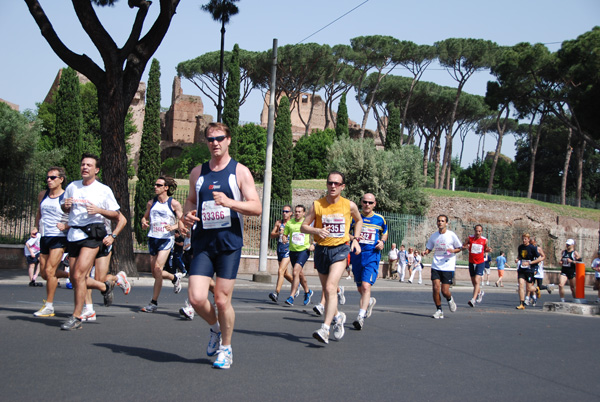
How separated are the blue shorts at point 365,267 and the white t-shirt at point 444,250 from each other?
218 cm

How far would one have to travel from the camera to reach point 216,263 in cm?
504

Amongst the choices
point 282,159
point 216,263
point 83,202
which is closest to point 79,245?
point 83,202

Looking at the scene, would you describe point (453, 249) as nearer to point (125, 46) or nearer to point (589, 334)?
point (589, 334)

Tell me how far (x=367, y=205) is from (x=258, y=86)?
5404 centimetres

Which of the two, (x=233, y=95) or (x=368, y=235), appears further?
(x=233, y=95)

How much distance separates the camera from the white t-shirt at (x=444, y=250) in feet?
35.6

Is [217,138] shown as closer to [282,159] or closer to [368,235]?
[368,235]

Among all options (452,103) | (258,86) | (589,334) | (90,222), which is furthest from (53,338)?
(452,103)

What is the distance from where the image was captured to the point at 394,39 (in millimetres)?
56562

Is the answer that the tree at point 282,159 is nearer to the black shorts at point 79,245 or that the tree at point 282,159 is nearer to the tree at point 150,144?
the tree at point 150,144

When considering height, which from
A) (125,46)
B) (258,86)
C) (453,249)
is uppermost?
(258,86)

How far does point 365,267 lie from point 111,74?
30.0 feet

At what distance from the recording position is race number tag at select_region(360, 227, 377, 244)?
906 cm

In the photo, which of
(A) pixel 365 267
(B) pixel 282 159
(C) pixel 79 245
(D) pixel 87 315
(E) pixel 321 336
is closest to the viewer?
(E) pixel 321 336
